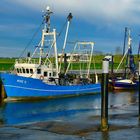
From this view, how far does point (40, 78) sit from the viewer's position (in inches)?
1688

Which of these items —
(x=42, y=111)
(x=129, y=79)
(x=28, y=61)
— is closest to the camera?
(x=42, y=111)

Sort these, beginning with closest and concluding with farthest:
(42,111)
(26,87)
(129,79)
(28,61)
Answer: (42,111) → (26,87) → (28,61) → (129,79)

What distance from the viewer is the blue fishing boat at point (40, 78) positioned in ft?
132

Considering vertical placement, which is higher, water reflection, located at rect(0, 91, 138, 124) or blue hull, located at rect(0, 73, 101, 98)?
blue hull, located at rect(0, 73, 101, 98)

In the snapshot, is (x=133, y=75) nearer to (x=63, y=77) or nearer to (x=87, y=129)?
(x=63, y=77)

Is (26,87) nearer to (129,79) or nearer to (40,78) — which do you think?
(40,78)

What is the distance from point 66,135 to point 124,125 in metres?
3.63

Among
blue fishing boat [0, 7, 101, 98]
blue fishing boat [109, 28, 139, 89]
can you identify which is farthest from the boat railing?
blue fishing boat [109, 28, 139, 89]

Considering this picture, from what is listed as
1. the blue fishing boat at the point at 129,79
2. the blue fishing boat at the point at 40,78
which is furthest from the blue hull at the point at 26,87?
the blue fishing boat at the point at 129,79

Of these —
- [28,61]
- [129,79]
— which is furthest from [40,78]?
[129,79]

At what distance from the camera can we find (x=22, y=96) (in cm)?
4081

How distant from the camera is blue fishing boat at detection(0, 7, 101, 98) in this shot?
40.2 meters

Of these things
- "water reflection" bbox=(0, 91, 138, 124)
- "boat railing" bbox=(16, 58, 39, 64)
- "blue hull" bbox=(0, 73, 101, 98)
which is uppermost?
"boat railing" bbox=(16, 58, 39, 64)

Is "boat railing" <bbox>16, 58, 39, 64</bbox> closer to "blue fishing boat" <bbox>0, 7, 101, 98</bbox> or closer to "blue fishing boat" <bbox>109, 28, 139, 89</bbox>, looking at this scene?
"blue fishing boat" <bbox>0, 7, 101, 98</bbox>
